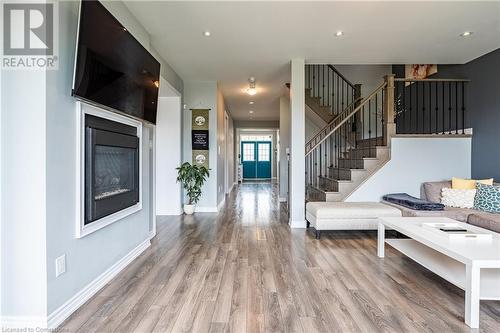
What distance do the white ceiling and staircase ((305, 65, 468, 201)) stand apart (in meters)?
0.73

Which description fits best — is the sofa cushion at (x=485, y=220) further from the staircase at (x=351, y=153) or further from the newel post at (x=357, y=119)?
the newel post at (x=357, y=119)

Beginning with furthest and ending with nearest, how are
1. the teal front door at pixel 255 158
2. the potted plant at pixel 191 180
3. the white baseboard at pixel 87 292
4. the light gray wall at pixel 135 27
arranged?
the teal front door at pixel 255 158 < the potted plant at pixel 191 180 < the light gray wall at pixel 135 27 < the white baseboard at pixel 87 292

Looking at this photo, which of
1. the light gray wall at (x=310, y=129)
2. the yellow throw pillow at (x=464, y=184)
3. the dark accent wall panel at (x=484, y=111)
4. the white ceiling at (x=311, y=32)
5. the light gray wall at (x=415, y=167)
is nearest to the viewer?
the white ceiling at (x=311, y=32)

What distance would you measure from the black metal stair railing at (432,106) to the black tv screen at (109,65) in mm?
4019

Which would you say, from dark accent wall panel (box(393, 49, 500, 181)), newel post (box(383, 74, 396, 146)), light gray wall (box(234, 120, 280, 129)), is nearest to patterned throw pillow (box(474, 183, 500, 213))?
dark accent wall panel (box(393, 49, 500, 181))

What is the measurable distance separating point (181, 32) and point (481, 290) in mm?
3838

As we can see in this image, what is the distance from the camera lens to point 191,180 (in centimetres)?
548

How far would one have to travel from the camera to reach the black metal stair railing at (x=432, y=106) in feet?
15.9

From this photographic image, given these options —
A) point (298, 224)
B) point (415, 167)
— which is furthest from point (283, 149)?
point (415, 167)

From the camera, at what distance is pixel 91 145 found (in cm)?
217

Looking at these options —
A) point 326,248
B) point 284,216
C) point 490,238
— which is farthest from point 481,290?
point 284,216

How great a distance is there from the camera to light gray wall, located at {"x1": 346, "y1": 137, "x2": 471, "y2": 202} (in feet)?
15.3

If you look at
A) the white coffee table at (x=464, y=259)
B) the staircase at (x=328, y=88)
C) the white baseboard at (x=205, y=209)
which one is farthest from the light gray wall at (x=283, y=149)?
the white coffee table at (x=464, y=259)

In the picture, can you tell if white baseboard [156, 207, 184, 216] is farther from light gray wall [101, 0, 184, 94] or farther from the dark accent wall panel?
the dark accent wall panel
